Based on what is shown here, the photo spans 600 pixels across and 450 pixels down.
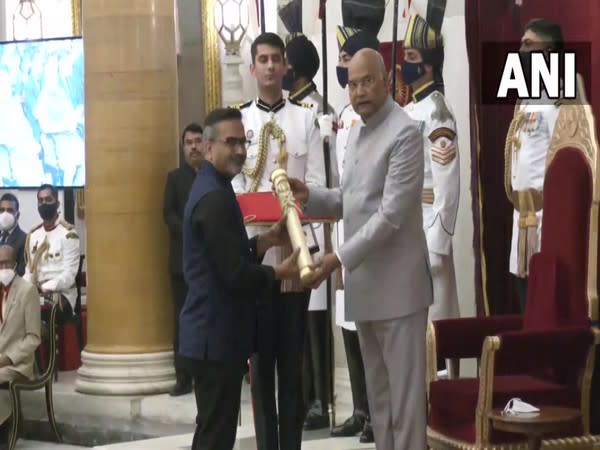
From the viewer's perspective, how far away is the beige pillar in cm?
877

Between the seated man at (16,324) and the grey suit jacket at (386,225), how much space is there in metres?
4.02

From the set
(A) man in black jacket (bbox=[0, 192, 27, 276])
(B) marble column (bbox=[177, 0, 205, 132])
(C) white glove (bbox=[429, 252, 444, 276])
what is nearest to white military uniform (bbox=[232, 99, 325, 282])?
(C) white glove (bbox=[429, 252, 444, 276])

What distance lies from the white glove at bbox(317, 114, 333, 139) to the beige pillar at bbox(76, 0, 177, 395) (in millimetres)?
2518

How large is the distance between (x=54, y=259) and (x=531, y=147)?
5355 millimetres

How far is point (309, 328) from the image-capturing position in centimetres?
703

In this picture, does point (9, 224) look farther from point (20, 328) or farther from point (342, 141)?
point (342, 141)

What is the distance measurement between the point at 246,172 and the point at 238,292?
1664mm

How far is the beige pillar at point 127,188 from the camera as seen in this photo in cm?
877

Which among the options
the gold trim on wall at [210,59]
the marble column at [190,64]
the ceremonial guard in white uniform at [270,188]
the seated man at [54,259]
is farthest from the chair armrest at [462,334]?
the marble column at [190,64]

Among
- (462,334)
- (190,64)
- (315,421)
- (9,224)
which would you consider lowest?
(315,421)

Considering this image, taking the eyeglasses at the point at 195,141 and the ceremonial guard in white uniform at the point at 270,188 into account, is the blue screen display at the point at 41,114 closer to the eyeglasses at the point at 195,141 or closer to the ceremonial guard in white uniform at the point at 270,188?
the eyeglasses at the point at 195,141

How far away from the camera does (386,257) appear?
16.1 feet

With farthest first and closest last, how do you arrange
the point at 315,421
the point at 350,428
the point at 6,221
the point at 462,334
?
the point at 6,221
the point at 315,421
the point at 350,428
the point at 462,334

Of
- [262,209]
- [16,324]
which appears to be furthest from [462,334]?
[16,324]
